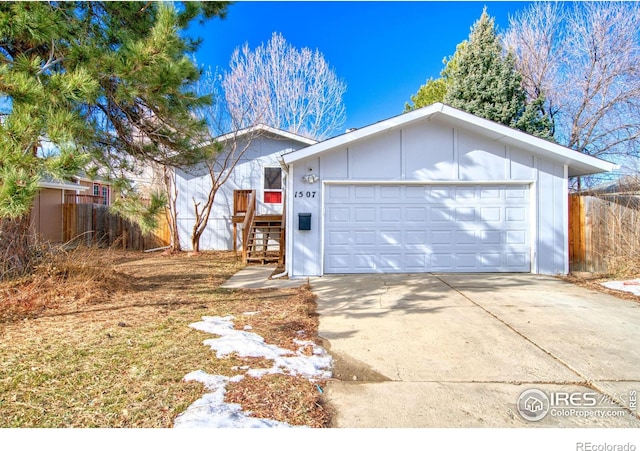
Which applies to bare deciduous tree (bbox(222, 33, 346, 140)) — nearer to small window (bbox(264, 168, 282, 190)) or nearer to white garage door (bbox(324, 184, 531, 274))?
small window (bbox(264, 168, 282, 190))

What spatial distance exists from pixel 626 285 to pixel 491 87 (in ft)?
31.5

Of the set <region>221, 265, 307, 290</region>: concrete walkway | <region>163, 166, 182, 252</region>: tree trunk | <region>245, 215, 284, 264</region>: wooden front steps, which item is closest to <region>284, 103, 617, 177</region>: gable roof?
<region>221, 265, 307, 290</region>: concrete walkway

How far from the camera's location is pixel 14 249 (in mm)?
5445

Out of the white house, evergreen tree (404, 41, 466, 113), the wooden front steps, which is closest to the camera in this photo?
the wooden front steps

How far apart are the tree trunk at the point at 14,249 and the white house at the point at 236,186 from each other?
6750 millimetres

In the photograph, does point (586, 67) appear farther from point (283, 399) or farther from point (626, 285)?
point (283, 399)

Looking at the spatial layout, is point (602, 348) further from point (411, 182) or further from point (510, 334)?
point (411, 182)

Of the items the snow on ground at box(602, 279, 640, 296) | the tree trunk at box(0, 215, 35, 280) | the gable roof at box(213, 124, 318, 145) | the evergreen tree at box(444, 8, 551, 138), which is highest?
the evergreen tree at box(444, 8, 551, 138)

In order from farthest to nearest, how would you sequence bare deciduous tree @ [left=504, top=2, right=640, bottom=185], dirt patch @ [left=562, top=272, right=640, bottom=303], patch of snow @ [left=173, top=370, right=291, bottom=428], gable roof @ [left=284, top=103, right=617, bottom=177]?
1. bare deciduous tree @ [left=504, top=2, right=640, bottom=185]
2. gable roof @ [left=284, top=103, right=617, bottom=177]
3. dirt patch @ [left=562, top=272, right=640, bottom=303]
4. patch of snow @ [left=173, top=370, right=291, bottom=428]

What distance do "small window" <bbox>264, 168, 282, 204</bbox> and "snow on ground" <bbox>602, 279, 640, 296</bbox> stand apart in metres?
9.38

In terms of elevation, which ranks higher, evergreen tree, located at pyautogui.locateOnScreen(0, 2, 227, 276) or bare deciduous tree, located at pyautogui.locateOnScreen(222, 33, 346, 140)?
bare deciduous tree, located at pyautogui.locateOnScreen(222, 33, 346, 140)

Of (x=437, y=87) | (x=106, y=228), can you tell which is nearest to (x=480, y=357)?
(x=106, y=228)

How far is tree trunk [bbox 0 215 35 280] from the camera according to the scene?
17.6 ft

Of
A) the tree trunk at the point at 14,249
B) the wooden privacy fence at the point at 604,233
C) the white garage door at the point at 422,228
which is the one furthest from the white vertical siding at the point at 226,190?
the wooden privacy fence at the point at 604,233
